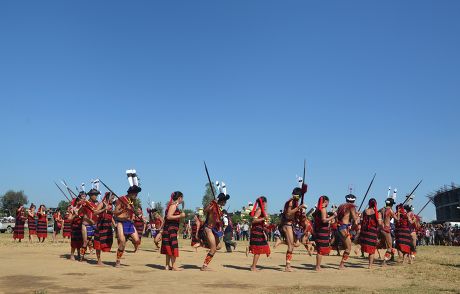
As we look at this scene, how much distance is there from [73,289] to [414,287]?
639cm

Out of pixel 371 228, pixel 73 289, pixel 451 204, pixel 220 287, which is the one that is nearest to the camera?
pixel 73 289

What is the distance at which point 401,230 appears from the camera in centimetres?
1528

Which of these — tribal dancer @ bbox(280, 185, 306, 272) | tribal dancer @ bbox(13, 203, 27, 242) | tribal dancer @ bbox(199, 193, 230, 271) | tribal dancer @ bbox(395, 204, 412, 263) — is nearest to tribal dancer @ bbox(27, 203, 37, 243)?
tribal dancer @ bbox(13, 203, 27, 242)

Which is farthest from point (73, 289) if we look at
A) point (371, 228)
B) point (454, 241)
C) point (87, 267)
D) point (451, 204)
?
point (451, 204)

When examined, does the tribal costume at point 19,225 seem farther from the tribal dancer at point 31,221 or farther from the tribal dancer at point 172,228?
the tribal dancer at point 172,228

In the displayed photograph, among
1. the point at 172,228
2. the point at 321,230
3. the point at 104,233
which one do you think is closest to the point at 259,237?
the point at 321,230

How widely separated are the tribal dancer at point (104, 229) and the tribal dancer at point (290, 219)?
4.58 m

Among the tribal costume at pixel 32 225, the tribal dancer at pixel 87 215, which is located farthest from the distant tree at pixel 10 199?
the tribal dancer at pixel 87 215

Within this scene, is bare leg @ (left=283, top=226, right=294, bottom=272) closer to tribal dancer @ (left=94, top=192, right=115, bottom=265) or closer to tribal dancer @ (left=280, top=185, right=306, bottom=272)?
tribal dancer @ (left=280, top=185, right=306, bottom=272)

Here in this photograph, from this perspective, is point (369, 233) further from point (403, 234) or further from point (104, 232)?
point (104, 232)

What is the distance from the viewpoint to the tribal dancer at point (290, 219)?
496 inches

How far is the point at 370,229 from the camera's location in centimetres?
1395

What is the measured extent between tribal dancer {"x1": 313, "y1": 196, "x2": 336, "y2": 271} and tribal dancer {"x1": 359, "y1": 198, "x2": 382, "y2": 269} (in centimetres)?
154

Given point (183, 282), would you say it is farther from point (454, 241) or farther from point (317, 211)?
A: point (454, 241)
